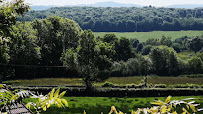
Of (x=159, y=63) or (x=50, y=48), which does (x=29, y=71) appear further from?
(x=159, y=63)

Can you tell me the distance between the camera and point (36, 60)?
49844 millimetres

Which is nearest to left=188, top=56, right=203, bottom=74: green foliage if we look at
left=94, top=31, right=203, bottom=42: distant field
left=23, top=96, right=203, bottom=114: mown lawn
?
left=23, top=96, right=203, bottom=114: mown lawn

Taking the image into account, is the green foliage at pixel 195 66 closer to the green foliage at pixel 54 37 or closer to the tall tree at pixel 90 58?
the green foliage at pixel 54 37

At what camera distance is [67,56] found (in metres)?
33.5

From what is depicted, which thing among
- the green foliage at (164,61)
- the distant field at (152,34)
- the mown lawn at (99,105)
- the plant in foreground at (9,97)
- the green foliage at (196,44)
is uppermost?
the plant in foreground at (9,97)

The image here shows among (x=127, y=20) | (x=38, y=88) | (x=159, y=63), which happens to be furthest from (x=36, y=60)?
(x=127, y=20)

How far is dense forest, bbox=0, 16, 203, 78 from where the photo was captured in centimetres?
3316

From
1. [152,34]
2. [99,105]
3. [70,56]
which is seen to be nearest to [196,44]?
[152,34]

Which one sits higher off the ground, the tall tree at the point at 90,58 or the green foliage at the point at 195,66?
the tall tree at the point at 90,58

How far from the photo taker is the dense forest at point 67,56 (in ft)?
109

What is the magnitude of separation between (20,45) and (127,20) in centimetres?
12742

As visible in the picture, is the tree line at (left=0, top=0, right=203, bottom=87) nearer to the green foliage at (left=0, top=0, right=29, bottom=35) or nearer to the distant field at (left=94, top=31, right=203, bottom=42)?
the green foliage at (left=0, top=0, right=29, bottom=35)

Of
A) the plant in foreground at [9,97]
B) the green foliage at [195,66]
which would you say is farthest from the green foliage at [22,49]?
the plant in foreground at [9,97]

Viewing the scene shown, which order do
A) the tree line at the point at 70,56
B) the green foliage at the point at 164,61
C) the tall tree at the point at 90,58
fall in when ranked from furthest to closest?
the green foliage at the point at 164,61 → the tree line at the point at 70,56 → the tall tree at the point at 90,58
